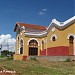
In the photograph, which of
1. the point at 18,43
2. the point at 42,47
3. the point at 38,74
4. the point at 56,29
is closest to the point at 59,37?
the point at 56,29

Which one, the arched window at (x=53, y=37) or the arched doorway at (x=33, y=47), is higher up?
the arched window at (x=53, y=37)

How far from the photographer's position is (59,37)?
3033cm

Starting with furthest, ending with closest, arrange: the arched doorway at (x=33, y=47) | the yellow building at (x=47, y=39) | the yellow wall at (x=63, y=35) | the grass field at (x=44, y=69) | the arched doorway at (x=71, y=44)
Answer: the arched doorway at (x=33, y=47)
the yellow building at (x=47, y=39)
the arched doorway at (x=71, y=44)
the yellow wall at (x=63, y=35)
the grass field at (x=44, y=69)

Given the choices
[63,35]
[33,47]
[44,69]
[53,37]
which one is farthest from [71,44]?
[44,69]

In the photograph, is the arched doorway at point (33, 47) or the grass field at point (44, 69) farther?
the arched doorway at point (33, 47)

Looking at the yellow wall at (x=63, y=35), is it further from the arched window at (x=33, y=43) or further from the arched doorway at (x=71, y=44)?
the arched window at (x=33, y=43)

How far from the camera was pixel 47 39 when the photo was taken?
34844mm

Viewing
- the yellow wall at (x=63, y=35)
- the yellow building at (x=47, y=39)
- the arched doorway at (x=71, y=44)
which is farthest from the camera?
the yellow building at (x=47, y=39)

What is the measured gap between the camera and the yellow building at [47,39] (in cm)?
2898

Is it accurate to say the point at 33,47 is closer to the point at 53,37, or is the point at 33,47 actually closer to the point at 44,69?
the point at 53,37

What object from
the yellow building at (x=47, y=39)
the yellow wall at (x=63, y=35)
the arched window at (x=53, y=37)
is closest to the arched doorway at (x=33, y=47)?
the yellow building at (x=47, y=39)

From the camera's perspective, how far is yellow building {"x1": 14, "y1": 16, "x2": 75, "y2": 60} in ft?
95.1

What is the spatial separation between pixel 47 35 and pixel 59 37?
187 inches

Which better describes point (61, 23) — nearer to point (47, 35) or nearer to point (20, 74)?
point (47, 35)
